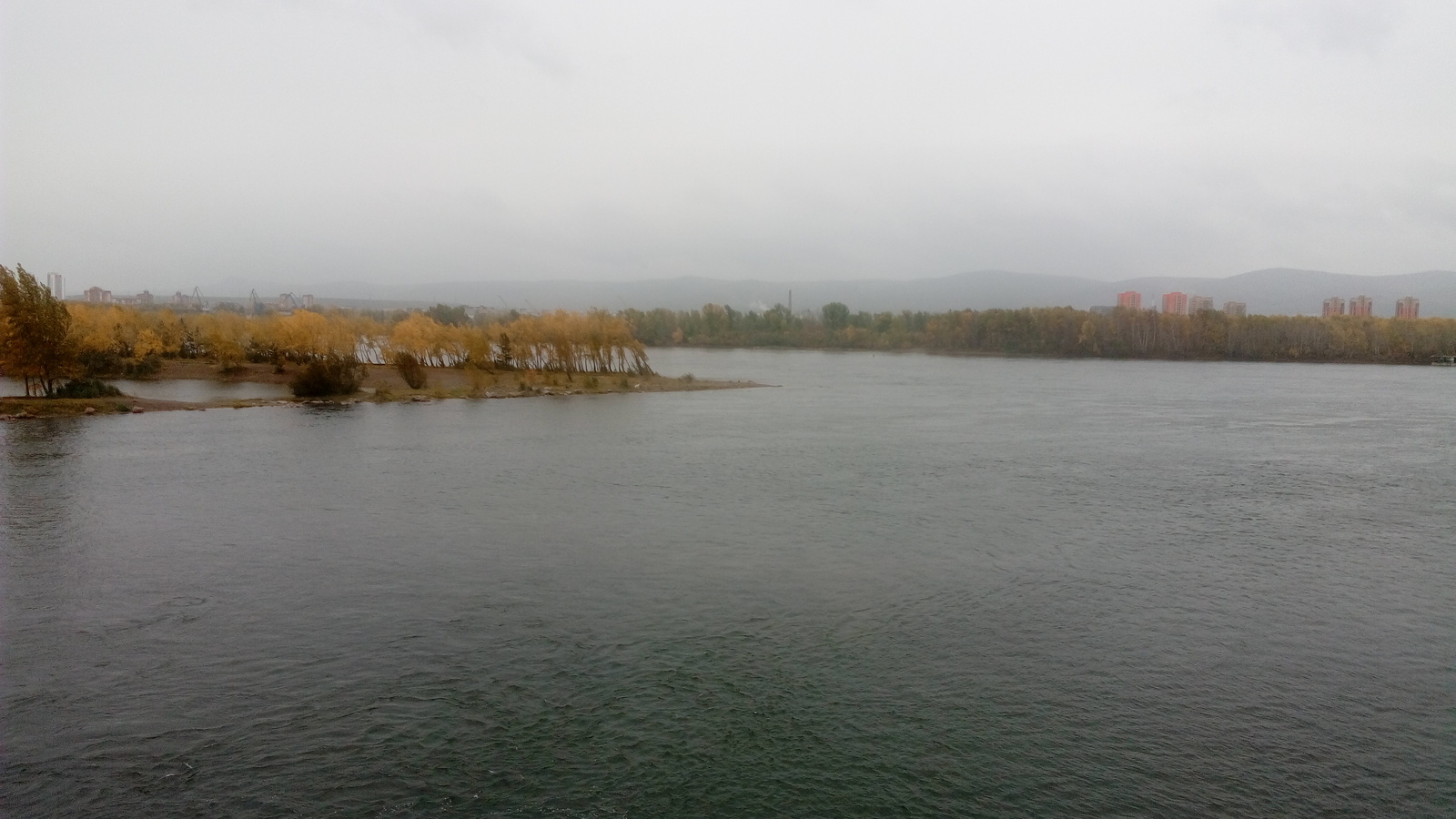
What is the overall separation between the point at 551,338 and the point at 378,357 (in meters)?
19.8

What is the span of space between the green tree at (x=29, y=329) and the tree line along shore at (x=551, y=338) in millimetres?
47

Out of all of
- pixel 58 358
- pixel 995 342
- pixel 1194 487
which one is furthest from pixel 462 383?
pixel 995 342

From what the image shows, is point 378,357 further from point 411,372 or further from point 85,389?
point 85,389

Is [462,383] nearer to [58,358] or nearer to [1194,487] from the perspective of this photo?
[58,358]

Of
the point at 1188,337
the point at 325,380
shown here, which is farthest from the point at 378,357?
→ the point at 1188,337

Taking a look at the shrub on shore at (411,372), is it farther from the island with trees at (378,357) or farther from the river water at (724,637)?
the river water at (724,637)

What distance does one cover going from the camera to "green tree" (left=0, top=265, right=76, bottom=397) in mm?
30297

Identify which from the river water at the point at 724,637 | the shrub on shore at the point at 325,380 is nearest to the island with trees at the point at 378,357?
the shrub on shore at the point at 325,380

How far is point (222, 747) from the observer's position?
7805mm

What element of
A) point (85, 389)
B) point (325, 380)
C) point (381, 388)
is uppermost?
point (325, 380)

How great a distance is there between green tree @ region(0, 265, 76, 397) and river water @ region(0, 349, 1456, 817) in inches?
405

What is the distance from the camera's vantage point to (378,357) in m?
63.9

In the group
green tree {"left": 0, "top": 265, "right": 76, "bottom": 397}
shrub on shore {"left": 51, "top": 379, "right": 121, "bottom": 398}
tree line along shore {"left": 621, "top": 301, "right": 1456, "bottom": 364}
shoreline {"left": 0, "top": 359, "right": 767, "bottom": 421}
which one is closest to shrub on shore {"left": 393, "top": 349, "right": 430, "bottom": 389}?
shoreline {"left": 0, "top": 359, "right": 767, "bottom": 421}

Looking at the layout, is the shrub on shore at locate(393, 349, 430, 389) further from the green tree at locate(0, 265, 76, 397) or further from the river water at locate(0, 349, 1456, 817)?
the river water at locate(0, 349, 1456, 817)
